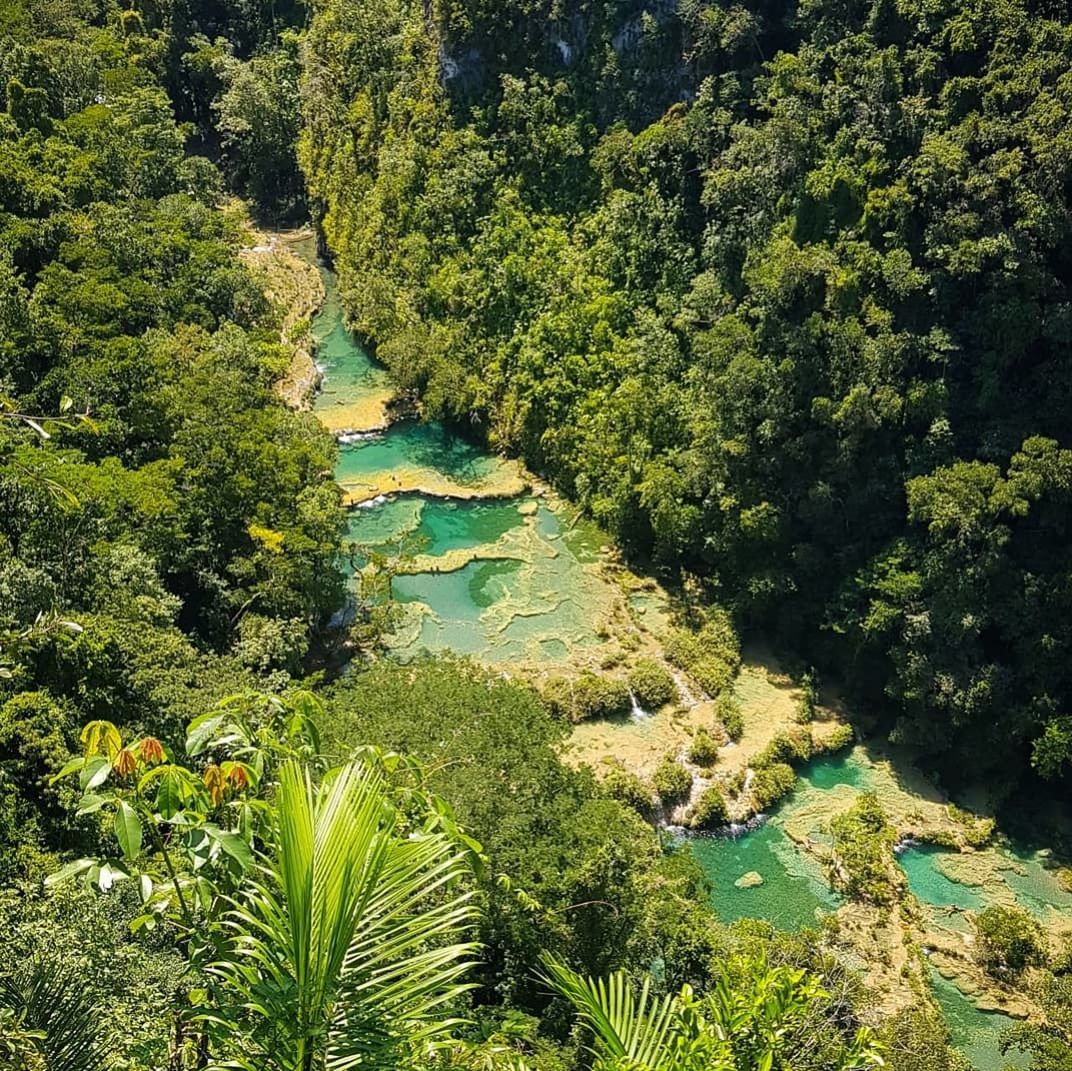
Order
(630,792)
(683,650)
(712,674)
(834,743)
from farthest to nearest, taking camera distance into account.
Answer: (683,650)
(712,674)
(834,743)
(630,792)

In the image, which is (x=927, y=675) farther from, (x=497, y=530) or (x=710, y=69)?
(x=710, y=69)

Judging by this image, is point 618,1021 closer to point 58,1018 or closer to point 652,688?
point 58,1018

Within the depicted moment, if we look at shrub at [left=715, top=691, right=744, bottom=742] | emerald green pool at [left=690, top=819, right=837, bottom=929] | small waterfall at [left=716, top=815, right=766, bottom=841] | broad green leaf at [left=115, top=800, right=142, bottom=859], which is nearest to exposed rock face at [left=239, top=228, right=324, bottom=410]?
shrub at [left=715, top=691, right=744, bottom=742]

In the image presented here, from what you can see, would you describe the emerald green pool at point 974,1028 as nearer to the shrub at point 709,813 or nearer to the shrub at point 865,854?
the shrub at point 865,854

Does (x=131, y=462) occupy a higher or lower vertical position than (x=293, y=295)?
lower

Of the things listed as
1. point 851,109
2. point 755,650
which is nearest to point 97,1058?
point 755,650

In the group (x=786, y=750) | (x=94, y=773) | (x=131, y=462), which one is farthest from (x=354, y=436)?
(x=94, y=773)
